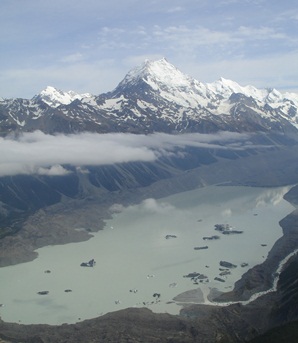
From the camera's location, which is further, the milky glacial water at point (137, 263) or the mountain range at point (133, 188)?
the milky glacial water at point (137, 263)

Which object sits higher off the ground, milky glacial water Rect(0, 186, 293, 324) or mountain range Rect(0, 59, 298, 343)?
mountain range Rect(0, 59, 298, 343)

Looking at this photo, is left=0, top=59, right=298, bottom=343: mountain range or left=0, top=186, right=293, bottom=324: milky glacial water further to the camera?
left=0, top=186, right=293, bottom=324: milky glacial water

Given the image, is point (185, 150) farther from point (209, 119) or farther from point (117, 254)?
point (117, 254)

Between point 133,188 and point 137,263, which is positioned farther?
point 133,188

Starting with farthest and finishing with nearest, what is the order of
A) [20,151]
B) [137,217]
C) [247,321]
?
[20,151]
[137,217]
[247,321]

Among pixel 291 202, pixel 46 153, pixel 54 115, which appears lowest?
pixel 291 202

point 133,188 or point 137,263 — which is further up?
point 133,188

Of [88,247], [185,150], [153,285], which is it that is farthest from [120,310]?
[185,150]

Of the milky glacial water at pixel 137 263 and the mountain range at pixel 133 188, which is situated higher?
the mountain range at pixel 133 188
